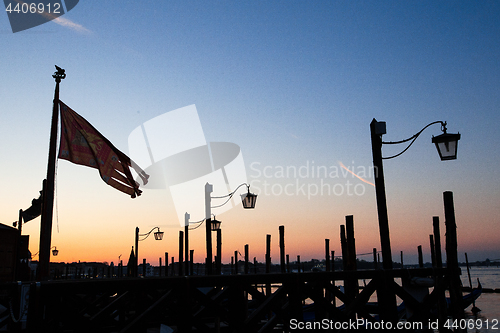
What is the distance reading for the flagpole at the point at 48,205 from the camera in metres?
6.94

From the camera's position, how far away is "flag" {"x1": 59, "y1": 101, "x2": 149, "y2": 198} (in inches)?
320

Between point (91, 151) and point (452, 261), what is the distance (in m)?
7.80

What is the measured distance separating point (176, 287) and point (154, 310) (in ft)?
1.41

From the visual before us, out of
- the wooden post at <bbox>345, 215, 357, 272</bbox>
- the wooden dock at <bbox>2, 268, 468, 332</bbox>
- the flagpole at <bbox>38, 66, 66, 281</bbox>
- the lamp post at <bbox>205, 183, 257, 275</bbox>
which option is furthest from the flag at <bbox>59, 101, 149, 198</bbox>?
the wooden post at <bbox>345, 215, 357, 272</bbox>

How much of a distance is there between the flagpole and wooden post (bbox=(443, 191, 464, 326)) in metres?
7.28

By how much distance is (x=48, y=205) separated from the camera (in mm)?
7160

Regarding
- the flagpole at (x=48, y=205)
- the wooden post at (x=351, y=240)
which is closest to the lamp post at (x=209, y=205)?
the wooden post at (x=351, y=240)

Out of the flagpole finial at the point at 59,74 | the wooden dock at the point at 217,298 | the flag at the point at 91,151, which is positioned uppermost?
the flagpole finial at the point at 59,74

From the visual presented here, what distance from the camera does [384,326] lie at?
6910 mm

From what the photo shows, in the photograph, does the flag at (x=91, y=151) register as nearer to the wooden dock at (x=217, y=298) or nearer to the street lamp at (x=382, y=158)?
the wooden dock at (x=217, y=298)

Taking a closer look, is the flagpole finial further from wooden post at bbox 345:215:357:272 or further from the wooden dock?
wooden post at bbox 345:215:357:272

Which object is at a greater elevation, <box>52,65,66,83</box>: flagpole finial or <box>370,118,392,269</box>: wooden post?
<box>52,65,66,83</box>: flagpole finial

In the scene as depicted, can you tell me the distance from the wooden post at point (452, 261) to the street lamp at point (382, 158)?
129 cm

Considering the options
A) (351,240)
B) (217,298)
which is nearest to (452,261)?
(217,298)
